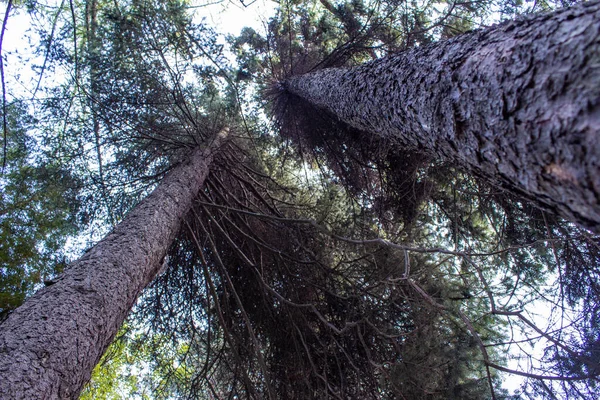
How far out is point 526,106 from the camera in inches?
39.6

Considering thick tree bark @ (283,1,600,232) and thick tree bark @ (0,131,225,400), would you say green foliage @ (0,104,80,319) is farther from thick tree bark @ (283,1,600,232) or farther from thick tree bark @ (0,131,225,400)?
thick tree bark @ (283,1,600,232)

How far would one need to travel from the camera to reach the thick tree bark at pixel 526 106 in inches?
32.3

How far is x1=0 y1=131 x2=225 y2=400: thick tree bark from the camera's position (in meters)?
1.60

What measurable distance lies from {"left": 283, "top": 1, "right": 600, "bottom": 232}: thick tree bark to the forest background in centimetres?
169

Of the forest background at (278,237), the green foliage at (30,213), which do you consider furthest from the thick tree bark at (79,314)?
the green foliage at (30,213)

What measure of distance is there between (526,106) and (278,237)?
3740 millimetres

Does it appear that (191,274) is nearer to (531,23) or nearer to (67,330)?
(67,330)

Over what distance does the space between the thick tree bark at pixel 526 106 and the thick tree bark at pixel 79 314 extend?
211cm

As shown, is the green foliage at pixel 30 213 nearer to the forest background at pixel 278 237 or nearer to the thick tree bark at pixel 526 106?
the forest background at pixel 278 237

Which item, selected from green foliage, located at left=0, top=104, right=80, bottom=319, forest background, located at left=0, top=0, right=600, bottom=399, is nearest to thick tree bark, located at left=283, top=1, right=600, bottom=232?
forest background, located at left=0, top=0, right=600, bottom=399

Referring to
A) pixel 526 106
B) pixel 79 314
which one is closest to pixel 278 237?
pixel 79 314

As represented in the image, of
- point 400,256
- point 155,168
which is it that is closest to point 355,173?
point 400,256

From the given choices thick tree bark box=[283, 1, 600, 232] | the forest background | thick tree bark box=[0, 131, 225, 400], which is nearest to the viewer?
thick tree bark box=[283, 1, 600, 232]

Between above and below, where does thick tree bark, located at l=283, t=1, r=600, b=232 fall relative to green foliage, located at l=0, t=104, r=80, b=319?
below
